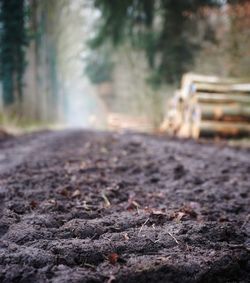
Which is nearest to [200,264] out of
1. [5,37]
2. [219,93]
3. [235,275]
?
[235,275]

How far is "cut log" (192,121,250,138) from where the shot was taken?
7859 mm

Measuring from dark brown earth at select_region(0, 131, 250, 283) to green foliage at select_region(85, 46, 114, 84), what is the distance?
19609mm

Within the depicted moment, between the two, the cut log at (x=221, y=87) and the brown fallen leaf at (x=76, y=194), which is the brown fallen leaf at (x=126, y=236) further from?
the cut log at (x=221, y=87)

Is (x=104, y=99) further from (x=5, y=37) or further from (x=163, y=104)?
(x=5, y=37)

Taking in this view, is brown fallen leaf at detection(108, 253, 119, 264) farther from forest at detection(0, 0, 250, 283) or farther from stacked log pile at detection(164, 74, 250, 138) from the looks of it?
stacked log pile at detection(164, 74, 250, 138)

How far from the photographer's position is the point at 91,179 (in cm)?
341

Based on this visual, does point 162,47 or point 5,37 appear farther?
point 162,47

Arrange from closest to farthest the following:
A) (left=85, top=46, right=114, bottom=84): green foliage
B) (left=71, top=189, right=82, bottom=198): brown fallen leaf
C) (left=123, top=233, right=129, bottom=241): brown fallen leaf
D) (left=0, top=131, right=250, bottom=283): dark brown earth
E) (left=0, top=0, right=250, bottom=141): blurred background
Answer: (left=0, top=131, right=250, bottom=283): dark brown earth → (left=123, top=233, right=129, bottom=241): brown fallen leaf → (left=71, top=189, right=82, bottom=198): brown fallen leaf → (left=0, top=0, right=250, bottom=141): blurred background → (left=85, top=46, right=114, bottom=84): green foliage

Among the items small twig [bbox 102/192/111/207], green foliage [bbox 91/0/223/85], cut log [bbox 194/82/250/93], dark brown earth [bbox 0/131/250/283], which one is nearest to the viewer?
dark brown earth [bbox 0/131/250/283]

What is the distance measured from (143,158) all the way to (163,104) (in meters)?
12.7

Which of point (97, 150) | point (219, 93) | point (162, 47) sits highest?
point (162, 47)

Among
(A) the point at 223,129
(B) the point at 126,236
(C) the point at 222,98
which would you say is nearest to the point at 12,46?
(C) the point at 222,98

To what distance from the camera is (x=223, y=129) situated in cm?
788

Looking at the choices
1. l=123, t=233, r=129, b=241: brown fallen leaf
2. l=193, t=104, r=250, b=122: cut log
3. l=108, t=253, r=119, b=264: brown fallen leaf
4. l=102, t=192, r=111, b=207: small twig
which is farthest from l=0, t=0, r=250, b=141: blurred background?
l=108, t=253, r=119, b=264: brown fallen leaf
